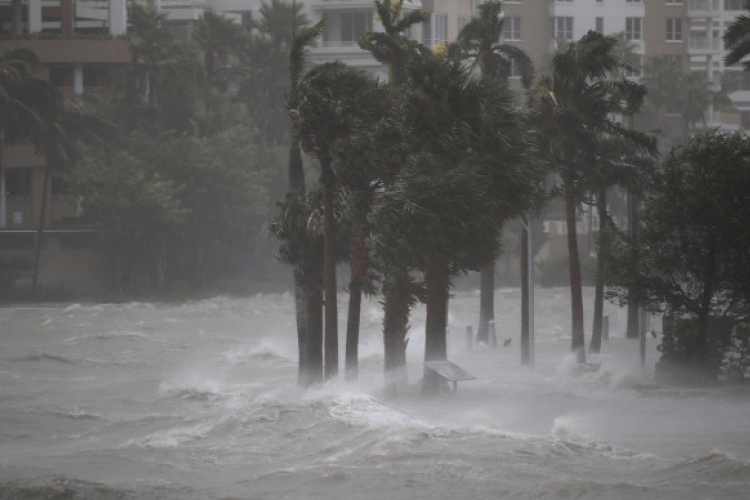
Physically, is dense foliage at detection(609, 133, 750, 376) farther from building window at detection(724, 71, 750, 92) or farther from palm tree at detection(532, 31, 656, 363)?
A: building window at detection(724, 71, 750, 92)

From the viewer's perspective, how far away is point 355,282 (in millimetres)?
40906

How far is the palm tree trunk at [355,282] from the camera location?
133 ft

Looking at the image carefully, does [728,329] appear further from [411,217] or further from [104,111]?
[104,111]

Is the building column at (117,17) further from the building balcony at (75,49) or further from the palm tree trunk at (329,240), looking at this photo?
the palm tree trunk at (329,240)

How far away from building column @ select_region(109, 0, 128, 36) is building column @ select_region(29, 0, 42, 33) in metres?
4.33

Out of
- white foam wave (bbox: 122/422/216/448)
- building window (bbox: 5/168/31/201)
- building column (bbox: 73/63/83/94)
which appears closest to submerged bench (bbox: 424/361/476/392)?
white foam wave (bbox: 122/422/216/448)

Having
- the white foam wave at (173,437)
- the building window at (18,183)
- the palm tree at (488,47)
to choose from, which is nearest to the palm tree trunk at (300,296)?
the white foam wave at (173,437)

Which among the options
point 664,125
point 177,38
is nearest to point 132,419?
point 177,38

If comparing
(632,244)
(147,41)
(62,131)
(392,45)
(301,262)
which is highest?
(147,41)

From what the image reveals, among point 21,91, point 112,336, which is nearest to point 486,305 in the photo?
point 112,336

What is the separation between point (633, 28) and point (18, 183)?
51.6 metres

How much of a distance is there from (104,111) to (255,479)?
64.6 meters

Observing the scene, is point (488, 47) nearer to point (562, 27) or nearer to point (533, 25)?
point (533, 25)

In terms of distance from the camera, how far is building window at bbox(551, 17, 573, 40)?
396ft
